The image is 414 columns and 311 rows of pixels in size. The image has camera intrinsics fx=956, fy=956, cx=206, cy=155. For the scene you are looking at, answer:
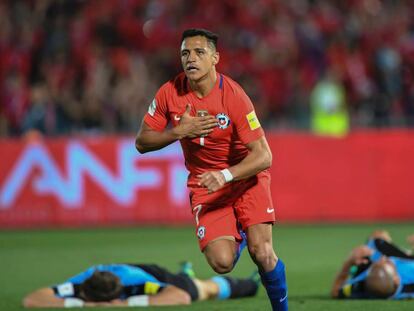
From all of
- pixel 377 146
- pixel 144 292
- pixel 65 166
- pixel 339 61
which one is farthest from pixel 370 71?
pixel 144 292

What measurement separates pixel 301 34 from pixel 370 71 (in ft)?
5.13

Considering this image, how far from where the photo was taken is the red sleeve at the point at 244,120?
7.12m

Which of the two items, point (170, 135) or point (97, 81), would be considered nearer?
point (170, 135)

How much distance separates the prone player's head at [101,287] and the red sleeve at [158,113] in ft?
4.79

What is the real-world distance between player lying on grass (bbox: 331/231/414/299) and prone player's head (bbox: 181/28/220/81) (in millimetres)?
2330

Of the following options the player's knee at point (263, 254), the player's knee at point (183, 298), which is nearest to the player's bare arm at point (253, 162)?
the player's knee at point (263, 254)

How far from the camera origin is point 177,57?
18.1 metres

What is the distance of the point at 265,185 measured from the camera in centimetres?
746

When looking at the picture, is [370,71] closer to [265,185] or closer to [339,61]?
[339,61]

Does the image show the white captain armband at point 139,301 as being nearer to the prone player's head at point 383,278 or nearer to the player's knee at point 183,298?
the player's knee at point 183,298

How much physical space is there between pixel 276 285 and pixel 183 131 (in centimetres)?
132

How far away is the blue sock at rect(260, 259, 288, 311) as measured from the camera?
700 cm

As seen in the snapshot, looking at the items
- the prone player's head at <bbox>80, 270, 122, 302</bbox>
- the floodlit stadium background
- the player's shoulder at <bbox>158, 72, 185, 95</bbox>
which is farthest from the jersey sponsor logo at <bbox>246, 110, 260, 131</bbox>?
the floodlit stadium background

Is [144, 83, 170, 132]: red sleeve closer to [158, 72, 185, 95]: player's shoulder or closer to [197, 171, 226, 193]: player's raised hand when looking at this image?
[158, 72, 185, 95]: player's shoulder
